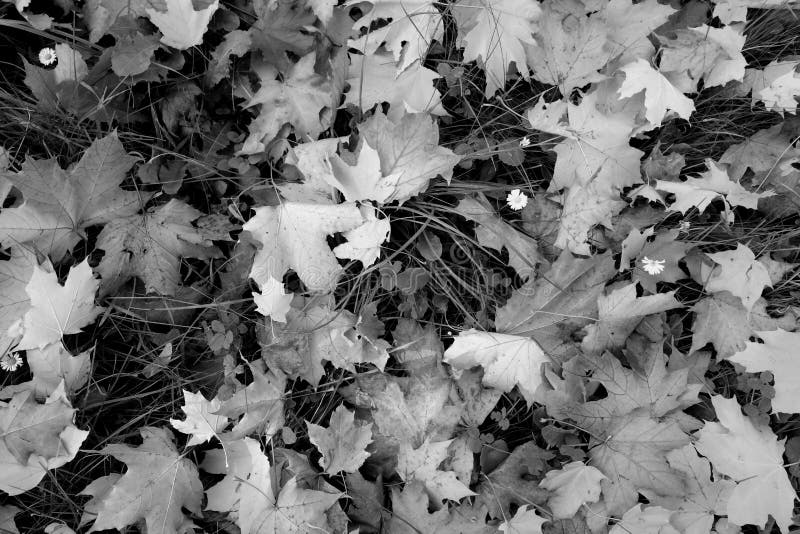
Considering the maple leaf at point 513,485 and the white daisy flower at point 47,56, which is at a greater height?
the white daisy flower at point 47,56

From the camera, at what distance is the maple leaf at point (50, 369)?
Result: 1728mm

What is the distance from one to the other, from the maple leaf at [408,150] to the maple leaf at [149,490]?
3.20ft

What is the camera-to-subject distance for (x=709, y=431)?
1679 millimetres

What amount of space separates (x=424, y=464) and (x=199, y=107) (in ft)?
4.28

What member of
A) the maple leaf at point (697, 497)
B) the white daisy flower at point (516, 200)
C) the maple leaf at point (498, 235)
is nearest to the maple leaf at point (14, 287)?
the maple leaf at point (498, 235)

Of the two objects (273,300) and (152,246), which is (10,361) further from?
(273,300)

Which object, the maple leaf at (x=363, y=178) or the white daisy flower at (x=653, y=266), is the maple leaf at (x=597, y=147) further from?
the maple leaf at (x=363, y=178)

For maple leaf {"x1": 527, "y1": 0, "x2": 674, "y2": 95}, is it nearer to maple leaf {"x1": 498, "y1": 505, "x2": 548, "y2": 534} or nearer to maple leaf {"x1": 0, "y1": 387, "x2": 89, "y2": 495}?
maple leaf {"x1": 498, "y1": 505, "x2": 548, "y2": 534}

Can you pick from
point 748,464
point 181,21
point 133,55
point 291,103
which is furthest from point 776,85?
point 133,55

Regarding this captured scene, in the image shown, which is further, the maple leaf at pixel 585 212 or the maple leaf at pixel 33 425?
the maple leaf at pixel 585 212

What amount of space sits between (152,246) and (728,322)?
173cm

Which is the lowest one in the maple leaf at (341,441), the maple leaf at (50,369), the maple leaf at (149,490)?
the maple leaf at (149,490)

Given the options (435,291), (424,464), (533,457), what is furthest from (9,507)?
(533,457)

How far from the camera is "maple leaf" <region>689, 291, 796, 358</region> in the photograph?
1.75 m
